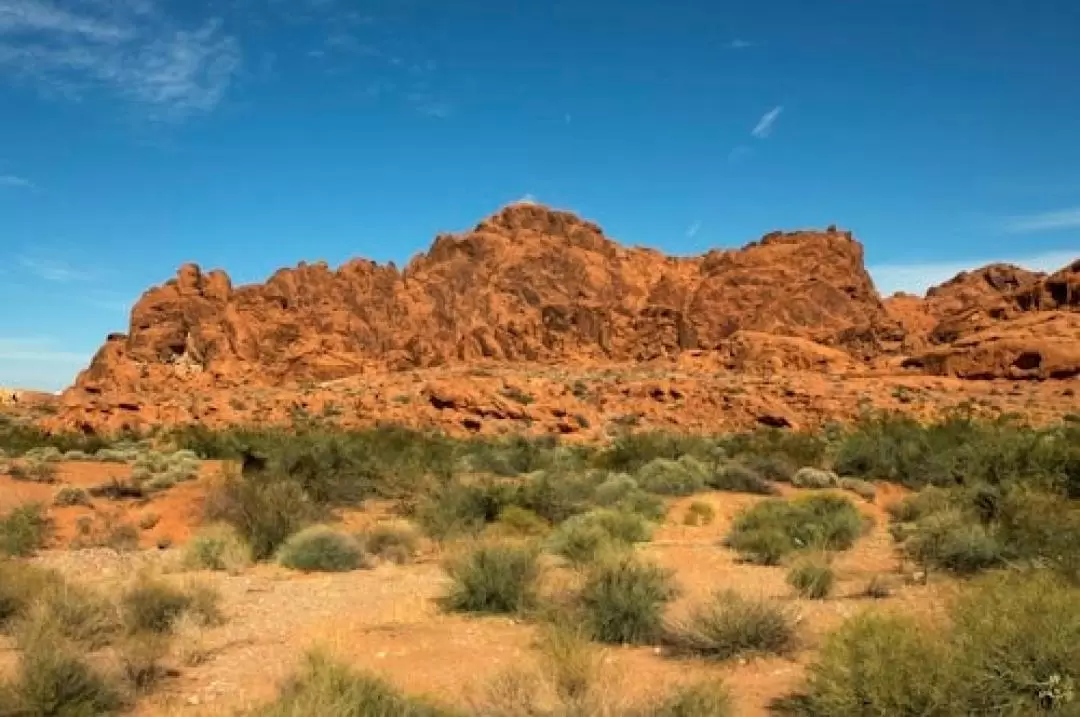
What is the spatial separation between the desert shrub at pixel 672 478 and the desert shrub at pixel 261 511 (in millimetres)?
7713

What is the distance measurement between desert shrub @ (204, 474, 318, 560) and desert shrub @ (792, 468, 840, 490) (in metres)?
11.8

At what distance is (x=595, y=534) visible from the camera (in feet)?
40.6

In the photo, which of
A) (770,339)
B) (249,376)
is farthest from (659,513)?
(249,376)

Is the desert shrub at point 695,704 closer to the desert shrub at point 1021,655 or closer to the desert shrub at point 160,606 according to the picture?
the desert shrub at point 1021,655

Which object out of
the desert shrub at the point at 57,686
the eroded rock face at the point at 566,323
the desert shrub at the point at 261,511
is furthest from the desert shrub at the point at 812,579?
the eroded rock face at the point at 566,323

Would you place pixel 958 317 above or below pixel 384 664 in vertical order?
above

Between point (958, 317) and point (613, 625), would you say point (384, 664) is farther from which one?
point (958, 317)

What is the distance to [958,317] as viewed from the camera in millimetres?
71625

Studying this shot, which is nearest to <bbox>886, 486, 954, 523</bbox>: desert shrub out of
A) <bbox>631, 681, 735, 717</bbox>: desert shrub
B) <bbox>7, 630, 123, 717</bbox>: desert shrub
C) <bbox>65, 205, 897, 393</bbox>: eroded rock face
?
<bbox>631, 681, 735, 717</bbox>: desert shrub

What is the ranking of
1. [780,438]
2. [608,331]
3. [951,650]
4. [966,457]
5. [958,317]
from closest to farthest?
[951,650], [966,457], [780,438], [958,317], [608,331]

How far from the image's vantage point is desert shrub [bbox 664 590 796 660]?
772 centimetres

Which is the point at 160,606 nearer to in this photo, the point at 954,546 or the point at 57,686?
the point at 57,686

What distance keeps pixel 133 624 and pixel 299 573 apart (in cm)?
418

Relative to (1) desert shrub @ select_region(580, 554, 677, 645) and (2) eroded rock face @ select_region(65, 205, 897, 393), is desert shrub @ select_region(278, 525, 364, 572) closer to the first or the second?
(1) desert shrub @ select_region(580, 554, 677, 645)
